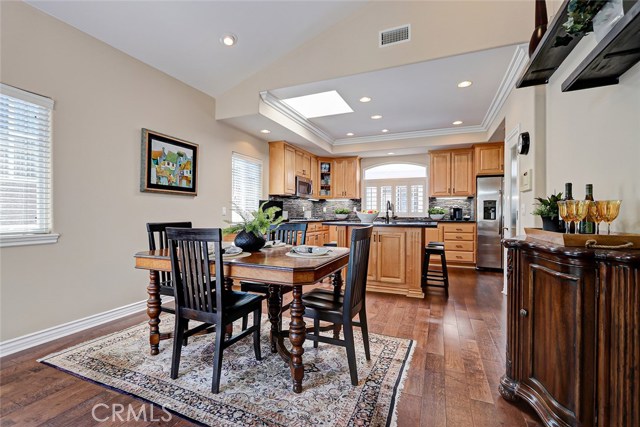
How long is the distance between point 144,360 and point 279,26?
339cm

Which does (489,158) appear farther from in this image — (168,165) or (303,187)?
(168,165)

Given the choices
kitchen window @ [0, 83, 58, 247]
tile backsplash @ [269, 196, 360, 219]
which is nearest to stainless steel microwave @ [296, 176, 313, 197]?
tile backsplash @ [269, 196, 360, 219]

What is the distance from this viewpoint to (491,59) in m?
3.00

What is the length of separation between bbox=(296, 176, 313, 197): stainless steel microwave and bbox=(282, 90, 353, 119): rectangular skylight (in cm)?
135

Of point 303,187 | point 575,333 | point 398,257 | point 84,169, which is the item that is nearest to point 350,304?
point 575,333

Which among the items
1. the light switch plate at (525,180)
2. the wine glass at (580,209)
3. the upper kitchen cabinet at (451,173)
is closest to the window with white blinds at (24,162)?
the wine glass at (580,209)

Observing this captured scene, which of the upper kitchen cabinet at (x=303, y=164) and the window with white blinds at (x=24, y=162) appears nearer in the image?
the window with white blinds at (x=24, y=162)

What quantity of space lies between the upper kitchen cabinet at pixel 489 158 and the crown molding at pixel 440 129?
1.17ft

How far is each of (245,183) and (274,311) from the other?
121 inches

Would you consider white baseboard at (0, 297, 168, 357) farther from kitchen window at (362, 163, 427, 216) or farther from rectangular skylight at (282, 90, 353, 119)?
kitchen window at (362, 163, 427, 216)

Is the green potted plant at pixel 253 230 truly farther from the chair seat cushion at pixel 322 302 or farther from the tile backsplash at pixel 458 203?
the tile backsplash at pixel 458 203

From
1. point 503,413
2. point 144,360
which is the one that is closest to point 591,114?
point 503,413

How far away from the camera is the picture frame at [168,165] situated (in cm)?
323

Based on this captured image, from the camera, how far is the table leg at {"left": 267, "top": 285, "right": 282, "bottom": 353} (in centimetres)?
220
